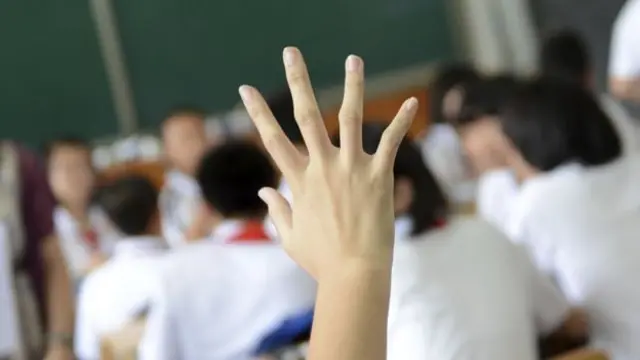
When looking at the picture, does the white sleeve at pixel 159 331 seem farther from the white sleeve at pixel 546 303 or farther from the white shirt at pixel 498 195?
the white shirt at pixel 498 195

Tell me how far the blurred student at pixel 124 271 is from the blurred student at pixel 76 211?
9.1 inches

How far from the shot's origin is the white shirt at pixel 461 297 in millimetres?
1459

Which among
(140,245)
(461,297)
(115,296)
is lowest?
(461,297)

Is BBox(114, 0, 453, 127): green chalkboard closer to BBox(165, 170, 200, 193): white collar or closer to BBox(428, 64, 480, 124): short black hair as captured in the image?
BBox(165, 170, 200, 193): white collar

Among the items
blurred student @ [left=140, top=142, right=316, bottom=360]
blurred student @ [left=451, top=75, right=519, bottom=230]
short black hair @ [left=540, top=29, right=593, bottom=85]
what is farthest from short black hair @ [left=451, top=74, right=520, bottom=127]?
blurred student @ [left=140, top=142, right=316, bottom=360]

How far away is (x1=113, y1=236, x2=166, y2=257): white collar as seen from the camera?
2459 mm

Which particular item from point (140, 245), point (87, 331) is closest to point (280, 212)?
point (87, 331)

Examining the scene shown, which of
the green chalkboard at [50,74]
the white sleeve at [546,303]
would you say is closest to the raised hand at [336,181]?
the white sleeve at [546,303]

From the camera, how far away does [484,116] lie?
9.07 feet

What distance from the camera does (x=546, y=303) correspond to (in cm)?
180

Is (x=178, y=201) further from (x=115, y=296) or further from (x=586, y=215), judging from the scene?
(x=586, y=215)

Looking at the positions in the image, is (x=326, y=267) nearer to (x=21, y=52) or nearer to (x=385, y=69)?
(x=21, y=52)

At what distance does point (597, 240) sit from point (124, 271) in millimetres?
1012

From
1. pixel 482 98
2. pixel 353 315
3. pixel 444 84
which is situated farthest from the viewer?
pixel 444 84
